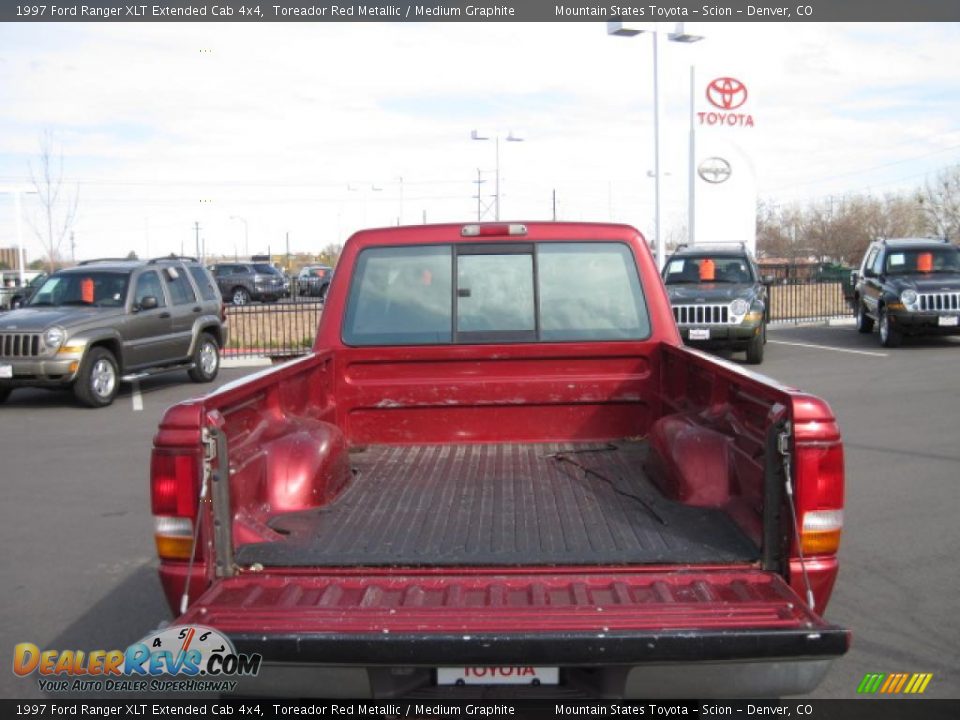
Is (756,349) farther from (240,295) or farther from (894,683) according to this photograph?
(240,295)

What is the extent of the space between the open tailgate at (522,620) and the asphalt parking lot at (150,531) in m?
1.68

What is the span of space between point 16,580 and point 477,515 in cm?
354

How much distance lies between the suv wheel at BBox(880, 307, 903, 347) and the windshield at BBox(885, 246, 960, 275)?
890mm

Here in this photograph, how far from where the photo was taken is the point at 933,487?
24.7 ft

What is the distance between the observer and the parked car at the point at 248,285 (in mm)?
42688

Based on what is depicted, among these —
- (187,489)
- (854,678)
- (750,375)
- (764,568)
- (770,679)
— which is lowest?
(854,678)

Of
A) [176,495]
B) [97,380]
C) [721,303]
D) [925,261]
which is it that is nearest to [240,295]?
[97,380]

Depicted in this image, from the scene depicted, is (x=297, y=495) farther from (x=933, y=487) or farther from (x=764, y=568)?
(x=933, y=487)

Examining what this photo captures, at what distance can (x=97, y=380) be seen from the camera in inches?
516

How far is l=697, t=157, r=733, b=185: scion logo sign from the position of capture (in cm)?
2819

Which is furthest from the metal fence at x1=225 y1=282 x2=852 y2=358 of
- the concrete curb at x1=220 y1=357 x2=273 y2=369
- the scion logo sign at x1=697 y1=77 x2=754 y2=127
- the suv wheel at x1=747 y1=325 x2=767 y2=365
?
the scion logo sign at x1=697 y1=77 x2=754 y2=127

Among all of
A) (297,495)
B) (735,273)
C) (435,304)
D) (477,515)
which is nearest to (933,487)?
(435,304)

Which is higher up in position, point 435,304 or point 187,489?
point 435,304

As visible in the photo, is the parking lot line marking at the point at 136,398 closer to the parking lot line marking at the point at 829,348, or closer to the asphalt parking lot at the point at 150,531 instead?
the asphalt parking lot at the point at 150,531
